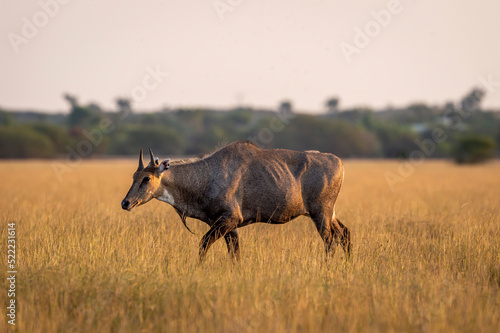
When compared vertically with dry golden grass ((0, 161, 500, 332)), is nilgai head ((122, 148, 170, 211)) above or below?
above

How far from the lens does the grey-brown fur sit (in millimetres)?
7441

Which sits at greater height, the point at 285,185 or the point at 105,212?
the point at 285,185

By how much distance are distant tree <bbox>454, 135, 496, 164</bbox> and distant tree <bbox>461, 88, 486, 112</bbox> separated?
2248 inches

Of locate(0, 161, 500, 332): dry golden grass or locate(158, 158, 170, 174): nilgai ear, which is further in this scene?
locate(158, 158, 170, 174): nilgai ear

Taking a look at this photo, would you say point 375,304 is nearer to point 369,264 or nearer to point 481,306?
point 481,306

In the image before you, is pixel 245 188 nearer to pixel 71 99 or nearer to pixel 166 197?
pixel 166 197

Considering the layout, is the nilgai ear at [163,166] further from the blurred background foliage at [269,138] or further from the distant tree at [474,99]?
the distant tree at [474,99]

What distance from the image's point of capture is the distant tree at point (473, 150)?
5938 cm

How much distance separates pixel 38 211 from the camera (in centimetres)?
1153

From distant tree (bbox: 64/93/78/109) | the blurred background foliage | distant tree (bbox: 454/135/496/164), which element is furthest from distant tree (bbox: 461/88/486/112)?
distant tree (bbox: 64/93/78/109)

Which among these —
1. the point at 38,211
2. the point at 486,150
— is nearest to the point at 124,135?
the point at 486,150

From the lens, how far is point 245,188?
781 centimetres

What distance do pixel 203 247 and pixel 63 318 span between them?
2.54 metres

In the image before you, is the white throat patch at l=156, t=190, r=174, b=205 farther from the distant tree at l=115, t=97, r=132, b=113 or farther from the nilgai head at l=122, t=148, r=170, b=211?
the distant tree at l=115, t=97, r=132, b=113
